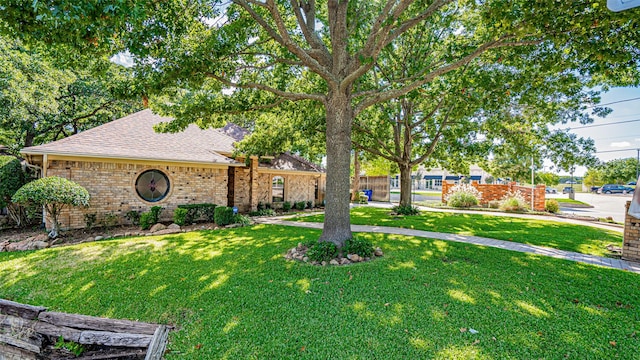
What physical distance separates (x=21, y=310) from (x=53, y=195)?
5.48m

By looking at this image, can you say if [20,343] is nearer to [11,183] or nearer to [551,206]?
[11,183]

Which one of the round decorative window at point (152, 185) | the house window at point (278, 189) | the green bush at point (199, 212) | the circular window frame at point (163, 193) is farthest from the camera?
the house window at point (278, 189)

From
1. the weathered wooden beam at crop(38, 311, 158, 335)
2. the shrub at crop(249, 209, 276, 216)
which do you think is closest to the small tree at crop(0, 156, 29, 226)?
the shrub at crop(249, 209, 276, 216)

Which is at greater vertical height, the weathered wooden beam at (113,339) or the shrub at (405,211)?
the shrub at (405,211)

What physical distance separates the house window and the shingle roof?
345 centimetres

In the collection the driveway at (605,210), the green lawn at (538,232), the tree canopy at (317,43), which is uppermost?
the tree canopy at (317,43)

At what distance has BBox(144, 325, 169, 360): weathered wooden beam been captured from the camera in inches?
112

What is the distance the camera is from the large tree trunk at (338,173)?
641cm

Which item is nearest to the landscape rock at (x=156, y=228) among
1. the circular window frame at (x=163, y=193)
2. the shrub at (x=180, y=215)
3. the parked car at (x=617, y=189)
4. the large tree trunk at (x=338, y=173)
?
the shrub at (x=180, y=215)

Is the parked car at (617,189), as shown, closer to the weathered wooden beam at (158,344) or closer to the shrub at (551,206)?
the shrub at (551,206)

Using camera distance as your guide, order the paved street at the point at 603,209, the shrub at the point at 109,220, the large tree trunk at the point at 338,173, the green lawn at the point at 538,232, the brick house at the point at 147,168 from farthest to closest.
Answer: the paved street at the point at 603,209 < the shrub at the point at 109,220 < the brick house at the point at 147,168 < the green lawn at the point at 538,232 < the large tree trunk at the point at 338,173

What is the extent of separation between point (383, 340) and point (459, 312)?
1.34 metres

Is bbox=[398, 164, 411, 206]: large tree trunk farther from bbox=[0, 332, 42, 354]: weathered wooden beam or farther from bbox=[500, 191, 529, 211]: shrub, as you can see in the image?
bbox=[0, 332, 42, 354]: weathered wooden beam

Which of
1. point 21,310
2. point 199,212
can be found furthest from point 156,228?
point 21,310
